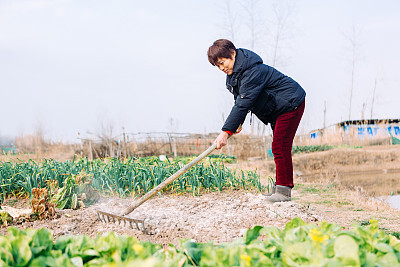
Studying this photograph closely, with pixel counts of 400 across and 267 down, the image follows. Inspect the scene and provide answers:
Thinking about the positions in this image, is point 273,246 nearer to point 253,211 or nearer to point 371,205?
point 253,211

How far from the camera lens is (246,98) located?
3293mm

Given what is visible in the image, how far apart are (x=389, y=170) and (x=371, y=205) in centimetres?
901

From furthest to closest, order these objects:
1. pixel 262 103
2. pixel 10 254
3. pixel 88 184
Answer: pixel 88 184
pixel 262 103
pixel 10 254

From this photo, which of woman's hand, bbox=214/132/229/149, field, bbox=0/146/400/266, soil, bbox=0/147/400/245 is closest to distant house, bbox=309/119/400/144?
field, bbox=0/146/400/266

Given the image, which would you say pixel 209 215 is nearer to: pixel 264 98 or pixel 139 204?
pixel 139 204

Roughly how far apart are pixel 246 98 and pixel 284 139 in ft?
2.12

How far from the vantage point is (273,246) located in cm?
133

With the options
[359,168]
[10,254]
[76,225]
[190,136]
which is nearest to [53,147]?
[190,136]

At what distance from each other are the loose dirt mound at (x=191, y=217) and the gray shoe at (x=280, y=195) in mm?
91

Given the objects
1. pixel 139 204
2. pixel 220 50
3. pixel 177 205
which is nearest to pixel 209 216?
pixel 177 205

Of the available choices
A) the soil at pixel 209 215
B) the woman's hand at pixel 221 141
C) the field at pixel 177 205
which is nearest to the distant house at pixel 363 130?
the field at pixel 177 205

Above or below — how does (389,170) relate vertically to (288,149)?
below

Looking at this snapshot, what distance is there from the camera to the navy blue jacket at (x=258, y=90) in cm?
329

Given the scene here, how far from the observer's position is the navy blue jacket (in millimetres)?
3289
